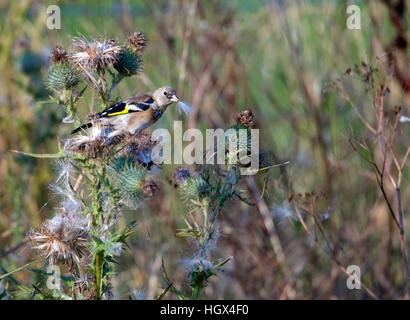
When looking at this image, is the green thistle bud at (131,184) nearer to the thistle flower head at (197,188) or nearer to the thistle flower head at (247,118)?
the thistle flower head at (197,188)

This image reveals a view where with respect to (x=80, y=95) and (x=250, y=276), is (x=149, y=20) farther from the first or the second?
(x=80, y=95)

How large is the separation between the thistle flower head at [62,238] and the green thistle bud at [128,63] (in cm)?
78

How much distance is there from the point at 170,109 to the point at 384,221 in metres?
2.35

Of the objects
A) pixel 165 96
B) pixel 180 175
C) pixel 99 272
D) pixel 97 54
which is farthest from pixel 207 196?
pixel 165 96

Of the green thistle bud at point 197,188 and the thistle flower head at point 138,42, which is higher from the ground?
the thistle flower head at point 138,42

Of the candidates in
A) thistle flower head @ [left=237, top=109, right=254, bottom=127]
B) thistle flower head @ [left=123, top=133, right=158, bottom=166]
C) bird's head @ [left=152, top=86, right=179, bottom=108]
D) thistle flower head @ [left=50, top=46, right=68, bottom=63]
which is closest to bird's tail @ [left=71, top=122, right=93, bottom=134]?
thistle flower head @ [left=123, top=133, right=158, bottom=166]

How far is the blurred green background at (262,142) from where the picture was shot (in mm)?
5082

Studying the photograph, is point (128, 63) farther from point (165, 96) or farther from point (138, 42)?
point (165, 96)

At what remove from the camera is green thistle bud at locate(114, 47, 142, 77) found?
9.60ft

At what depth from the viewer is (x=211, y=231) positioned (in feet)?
8.69

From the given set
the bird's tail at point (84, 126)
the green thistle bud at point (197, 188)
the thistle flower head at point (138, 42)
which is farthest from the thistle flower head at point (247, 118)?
the bird's tail at point (84, 126)

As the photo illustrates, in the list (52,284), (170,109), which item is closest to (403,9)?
(170,109)

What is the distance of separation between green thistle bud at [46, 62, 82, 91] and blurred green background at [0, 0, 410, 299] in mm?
1869

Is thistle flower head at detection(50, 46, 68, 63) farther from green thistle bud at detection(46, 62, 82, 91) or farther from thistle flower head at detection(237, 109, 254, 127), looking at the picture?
thistle flower head at detection(237, 109, 254, 127)
